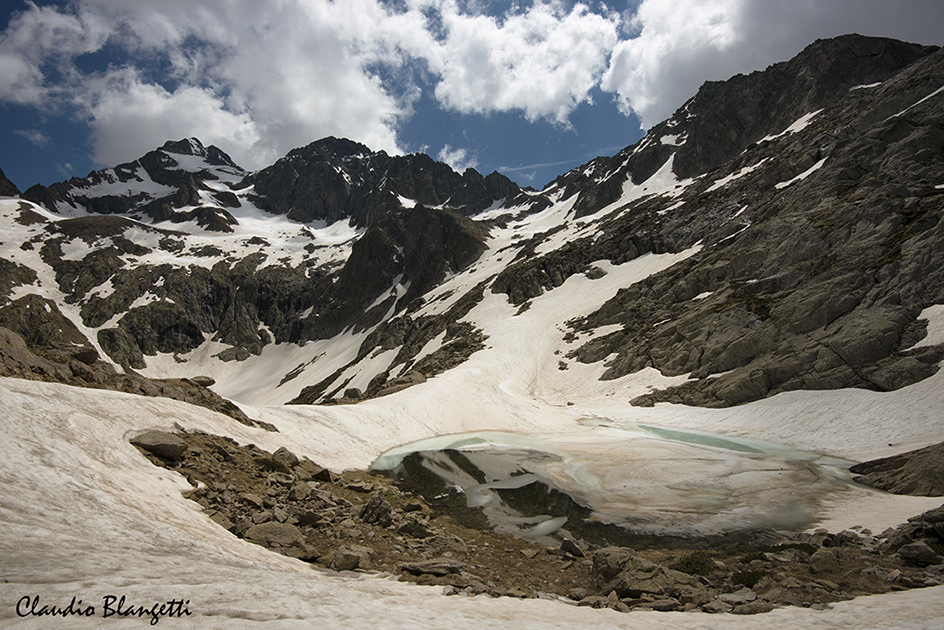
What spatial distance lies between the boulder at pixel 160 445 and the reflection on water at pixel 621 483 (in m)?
9.60

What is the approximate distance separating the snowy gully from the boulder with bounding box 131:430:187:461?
8.20 m

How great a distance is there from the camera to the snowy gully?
15.9ft

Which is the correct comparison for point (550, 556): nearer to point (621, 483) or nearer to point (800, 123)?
point (621, 483)

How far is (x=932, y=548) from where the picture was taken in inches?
384

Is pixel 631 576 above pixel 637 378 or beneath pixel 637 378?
beneath

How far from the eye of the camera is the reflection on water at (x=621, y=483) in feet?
48.2

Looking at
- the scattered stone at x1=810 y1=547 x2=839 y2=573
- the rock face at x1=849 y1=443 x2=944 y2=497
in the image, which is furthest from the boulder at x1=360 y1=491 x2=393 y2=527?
the rock face at x1=849 y1=443 x2=944 y2=497

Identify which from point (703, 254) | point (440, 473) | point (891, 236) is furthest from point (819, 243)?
point (440, 473)

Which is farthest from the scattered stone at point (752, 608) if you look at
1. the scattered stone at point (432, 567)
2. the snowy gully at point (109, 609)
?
the snowy gully at point (109, 609)

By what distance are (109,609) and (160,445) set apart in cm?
859

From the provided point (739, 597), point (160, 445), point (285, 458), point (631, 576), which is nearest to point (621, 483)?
point (631, 576)

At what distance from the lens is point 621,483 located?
19.3 meters

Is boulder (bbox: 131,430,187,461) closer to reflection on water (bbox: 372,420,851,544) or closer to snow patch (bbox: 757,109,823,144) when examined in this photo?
reflection on water (bbox: 372,420,851,544)

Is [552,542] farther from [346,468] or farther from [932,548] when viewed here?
[346,468]
